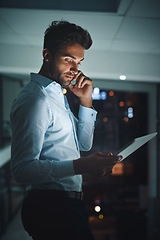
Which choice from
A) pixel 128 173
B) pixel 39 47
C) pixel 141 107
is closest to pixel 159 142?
pixel 141 107

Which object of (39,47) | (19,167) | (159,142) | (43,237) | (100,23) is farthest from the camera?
(159,142)

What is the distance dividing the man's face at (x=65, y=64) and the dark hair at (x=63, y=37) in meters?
0.03

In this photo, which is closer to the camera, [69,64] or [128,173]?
[69,64]

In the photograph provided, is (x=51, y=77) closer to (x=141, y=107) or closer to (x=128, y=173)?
(x=141, y=107)

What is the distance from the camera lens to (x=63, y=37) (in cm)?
115

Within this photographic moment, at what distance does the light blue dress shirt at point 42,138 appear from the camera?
31.9 inches

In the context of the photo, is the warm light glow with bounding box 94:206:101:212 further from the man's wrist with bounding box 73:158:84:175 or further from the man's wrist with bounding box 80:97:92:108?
the man's wrist with bounding box 73:158:84:175

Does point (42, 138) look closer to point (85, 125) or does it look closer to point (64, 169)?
point (64, 169)

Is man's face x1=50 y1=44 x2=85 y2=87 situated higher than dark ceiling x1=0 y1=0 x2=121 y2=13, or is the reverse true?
dark ceiling x1=0 y1=0 x2=121 y2=13

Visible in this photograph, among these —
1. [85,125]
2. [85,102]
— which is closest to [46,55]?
[85,102]

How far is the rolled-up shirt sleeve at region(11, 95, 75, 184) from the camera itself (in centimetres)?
80

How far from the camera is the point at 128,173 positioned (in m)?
7.59

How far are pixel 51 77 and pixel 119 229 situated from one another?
6358 mm

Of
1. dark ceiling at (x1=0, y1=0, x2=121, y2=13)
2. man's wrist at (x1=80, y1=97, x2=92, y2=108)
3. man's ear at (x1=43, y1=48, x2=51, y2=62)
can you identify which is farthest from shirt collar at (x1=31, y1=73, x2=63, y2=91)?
dark ceiling at (x1=0, y1=0, x2=121, y2=13)
